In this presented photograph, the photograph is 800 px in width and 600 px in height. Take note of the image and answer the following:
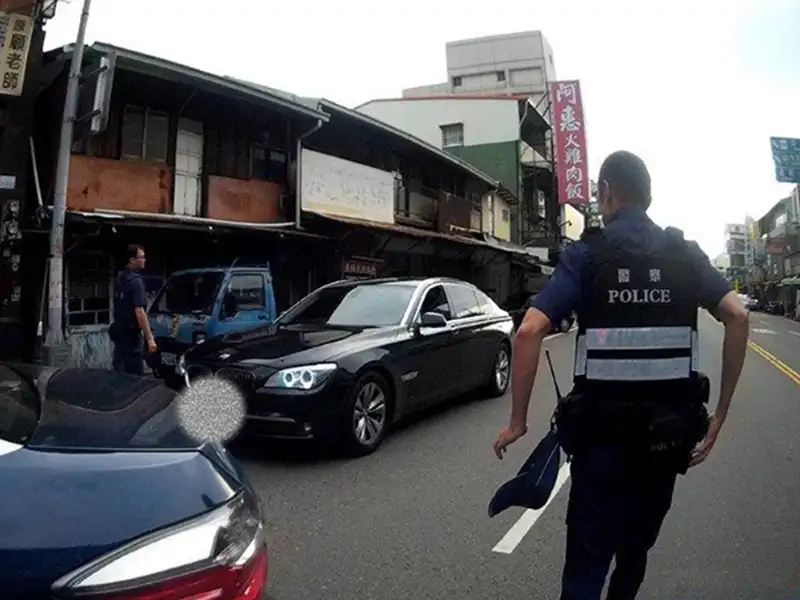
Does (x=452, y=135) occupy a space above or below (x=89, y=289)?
above

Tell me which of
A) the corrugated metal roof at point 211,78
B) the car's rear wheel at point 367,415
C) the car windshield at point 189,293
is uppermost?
the corrugated metal roof at point 211,78

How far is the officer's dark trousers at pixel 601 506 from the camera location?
86.0 inches

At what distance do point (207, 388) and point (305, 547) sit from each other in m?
2.00

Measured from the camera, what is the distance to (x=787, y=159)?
20.1 metres

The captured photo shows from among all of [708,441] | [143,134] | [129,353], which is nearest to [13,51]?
[143,134]

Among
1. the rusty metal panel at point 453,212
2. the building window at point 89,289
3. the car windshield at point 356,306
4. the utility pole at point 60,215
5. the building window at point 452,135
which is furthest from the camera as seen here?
the building window at point 452,135

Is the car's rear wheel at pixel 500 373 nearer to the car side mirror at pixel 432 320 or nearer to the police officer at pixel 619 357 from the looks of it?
the car side mirror at pixel 432 320

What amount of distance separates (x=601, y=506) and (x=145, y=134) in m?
11.7

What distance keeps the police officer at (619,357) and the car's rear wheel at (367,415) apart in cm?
308

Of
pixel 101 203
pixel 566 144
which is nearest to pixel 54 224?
pixel 101 203

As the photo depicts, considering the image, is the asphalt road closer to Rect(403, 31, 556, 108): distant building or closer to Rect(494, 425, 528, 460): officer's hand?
Rect(494, 425, 528, 460): officer's hand

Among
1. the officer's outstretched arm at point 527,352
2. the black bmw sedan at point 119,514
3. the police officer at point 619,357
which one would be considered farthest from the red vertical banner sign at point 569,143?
the black bmw sedan at point 119,514

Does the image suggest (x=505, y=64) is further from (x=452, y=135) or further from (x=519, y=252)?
(x=519, y=252)

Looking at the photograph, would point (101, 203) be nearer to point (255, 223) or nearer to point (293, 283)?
point (255, 223)
